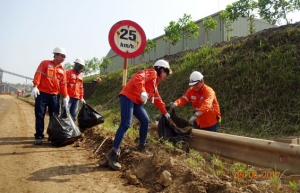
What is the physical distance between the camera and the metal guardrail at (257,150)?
319 cm

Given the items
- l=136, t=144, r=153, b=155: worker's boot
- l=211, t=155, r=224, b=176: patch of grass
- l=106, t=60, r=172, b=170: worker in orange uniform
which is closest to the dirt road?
l=106, t=60, r=172, b=170: worker in orange uniform

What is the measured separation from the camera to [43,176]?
3986 millimetres

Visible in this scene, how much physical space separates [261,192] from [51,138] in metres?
4.28

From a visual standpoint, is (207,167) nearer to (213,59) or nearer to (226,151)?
(226,151)

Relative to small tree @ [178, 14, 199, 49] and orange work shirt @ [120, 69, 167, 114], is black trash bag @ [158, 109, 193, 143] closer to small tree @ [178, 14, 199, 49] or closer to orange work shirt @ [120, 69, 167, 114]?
orange work shirt @ [120, 69, 167, 114]

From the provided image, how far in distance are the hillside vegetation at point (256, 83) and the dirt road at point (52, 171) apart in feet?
10.4

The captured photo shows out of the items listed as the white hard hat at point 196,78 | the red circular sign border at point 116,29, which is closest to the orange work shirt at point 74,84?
the red circular sign border at point 116,29

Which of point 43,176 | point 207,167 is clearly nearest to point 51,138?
point 43,176

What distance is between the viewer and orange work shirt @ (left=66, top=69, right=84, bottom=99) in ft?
24.2

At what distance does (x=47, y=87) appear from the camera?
6.33m

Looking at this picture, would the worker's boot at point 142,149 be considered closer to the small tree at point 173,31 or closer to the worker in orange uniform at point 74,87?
the worker in orange uniform at point 74,87

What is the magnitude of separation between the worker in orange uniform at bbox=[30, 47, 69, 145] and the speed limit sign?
55.2 inches

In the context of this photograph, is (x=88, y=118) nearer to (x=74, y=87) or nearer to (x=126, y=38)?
(x=74, y=87)

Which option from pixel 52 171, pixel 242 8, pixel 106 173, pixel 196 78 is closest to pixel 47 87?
pixel 52 171
